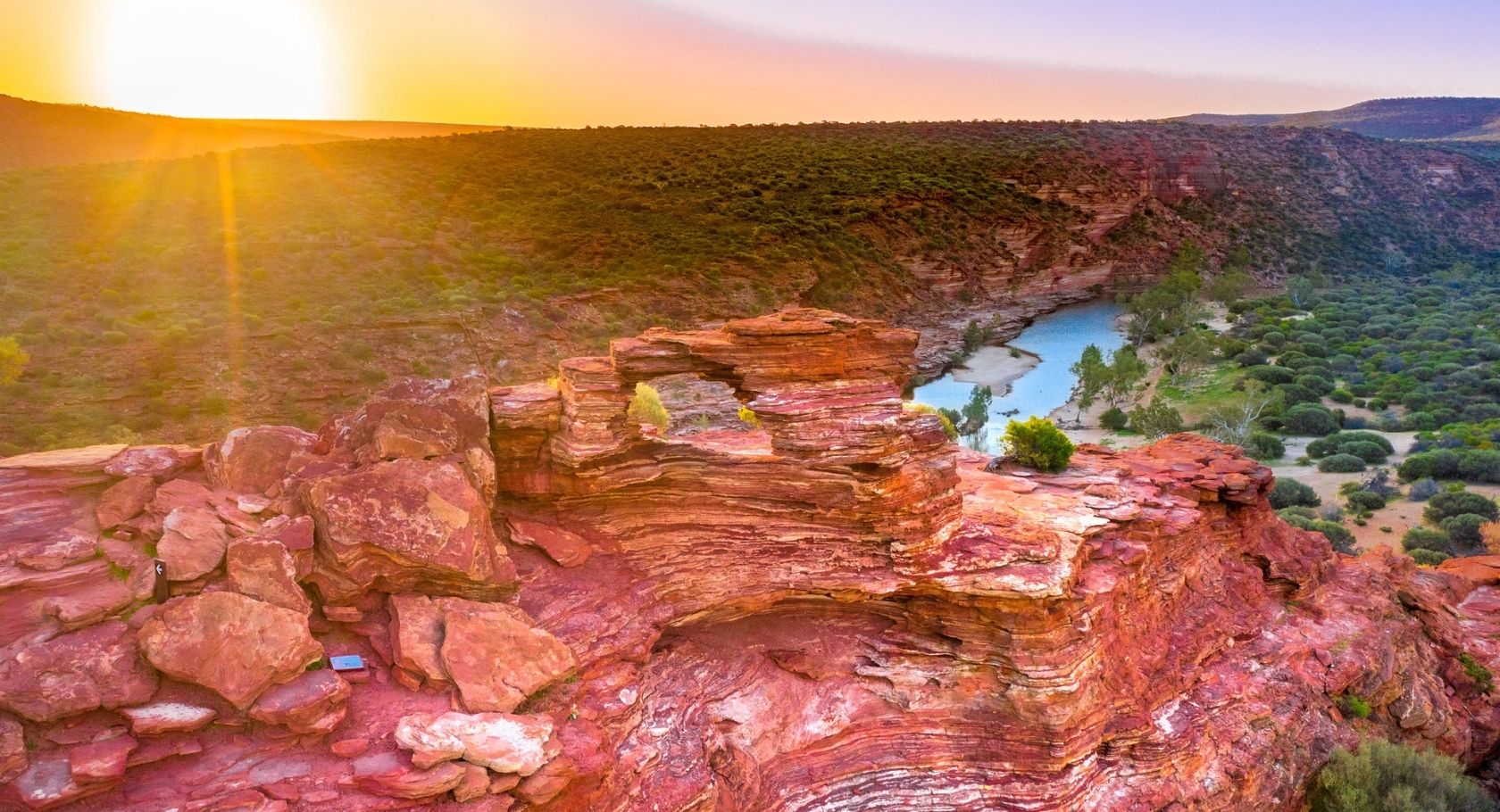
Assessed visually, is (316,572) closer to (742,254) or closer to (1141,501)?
(1141,501)

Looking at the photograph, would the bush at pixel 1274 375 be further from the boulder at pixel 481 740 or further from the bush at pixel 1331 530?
the boulder at pixel 481 740

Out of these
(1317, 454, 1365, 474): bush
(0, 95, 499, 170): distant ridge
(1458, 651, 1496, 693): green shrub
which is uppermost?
(0, 95, 499, 170): distant ridge

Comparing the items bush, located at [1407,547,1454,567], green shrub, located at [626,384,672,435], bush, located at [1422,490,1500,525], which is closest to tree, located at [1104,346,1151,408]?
bush, located at [1422,490,1500,525]

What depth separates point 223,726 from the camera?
734cm

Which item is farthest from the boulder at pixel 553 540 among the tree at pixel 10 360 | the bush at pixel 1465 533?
the bush at pixel 1465 533

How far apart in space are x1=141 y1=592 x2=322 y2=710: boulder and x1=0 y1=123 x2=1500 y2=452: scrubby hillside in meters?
21.0

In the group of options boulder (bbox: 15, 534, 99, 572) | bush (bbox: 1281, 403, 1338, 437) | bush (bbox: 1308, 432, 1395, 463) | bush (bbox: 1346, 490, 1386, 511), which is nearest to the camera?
boulder (bbox: 15, 534, 99, 572)

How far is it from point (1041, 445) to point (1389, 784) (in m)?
8.51

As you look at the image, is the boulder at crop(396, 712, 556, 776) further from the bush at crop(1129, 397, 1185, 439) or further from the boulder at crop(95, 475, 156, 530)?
the bush at crop(1129, 397, 1185, 439)

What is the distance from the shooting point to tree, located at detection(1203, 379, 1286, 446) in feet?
133

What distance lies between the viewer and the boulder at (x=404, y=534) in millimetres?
8898

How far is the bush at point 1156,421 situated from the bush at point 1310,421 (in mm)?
5837

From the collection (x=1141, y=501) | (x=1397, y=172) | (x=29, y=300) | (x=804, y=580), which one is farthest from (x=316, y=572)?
(x=1397, y=172)

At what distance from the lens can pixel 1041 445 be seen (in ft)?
55.2
